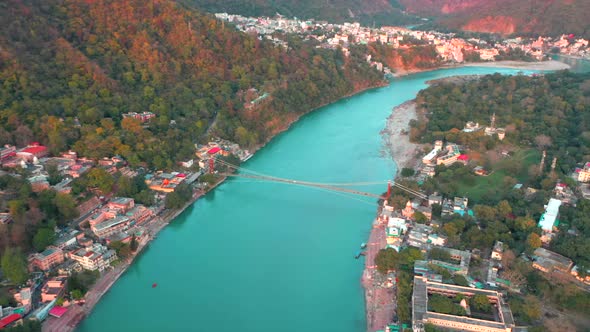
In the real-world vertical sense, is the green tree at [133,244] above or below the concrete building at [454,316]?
above

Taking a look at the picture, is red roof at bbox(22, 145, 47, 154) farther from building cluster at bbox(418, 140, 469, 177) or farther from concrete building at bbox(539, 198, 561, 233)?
concrete building at bbox(539, 198, 561, 233)

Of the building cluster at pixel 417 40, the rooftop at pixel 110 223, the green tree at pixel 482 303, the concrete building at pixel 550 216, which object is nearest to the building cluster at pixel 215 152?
the rooftop at pixel 110 223

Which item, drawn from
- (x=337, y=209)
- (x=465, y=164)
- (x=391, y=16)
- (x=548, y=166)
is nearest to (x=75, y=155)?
(x=337, y=209)

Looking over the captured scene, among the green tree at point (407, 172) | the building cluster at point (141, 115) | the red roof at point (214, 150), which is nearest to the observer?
the green tree at point (407, 172)

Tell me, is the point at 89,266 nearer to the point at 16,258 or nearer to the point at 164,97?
the point at 16,258

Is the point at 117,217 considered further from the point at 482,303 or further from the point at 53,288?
the point at 482,303

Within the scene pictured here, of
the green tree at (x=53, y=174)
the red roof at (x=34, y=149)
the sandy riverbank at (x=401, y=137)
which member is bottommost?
the sandy riverbank at (x=401, y=137)

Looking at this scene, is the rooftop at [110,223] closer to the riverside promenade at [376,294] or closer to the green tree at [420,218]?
the riverside promenade at [376,294]
